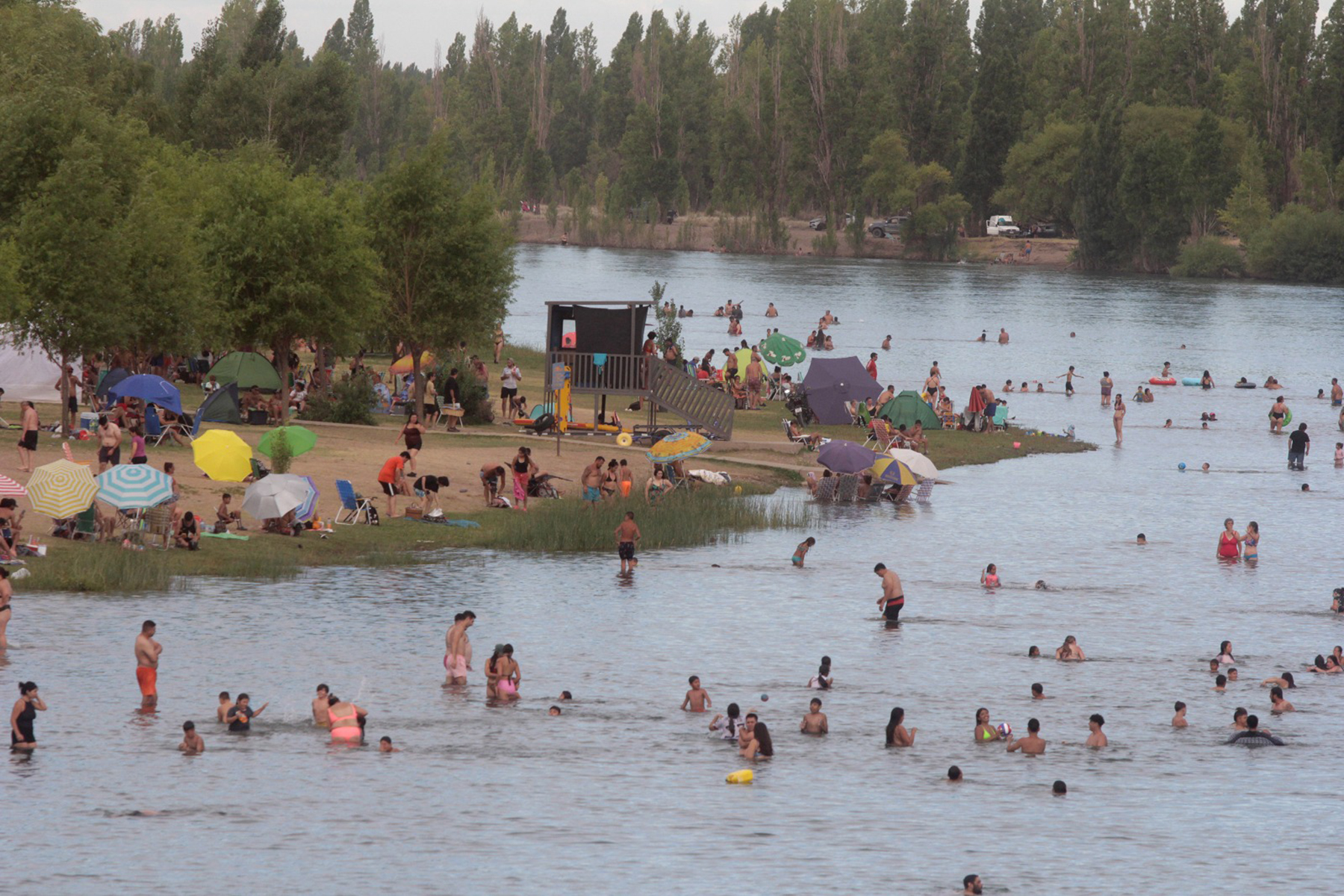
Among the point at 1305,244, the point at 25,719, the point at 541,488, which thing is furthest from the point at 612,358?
the point at 1305,244

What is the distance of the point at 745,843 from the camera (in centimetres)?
1811

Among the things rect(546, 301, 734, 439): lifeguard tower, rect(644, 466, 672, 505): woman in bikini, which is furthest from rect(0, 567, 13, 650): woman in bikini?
rect(546, 301, 734, 439): lifeguard tower

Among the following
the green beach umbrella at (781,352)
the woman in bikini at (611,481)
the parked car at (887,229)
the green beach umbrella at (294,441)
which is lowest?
the woman in bikini at (611,481)

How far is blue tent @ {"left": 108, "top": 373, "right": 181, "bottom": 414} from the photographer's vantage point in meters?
35.1

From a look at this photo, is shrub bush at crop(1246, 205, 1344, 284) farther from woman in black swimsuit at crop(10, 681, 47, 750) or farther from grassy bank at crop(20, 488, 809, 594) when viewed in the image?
woman in black swimsuit at crop(10, 681, 47, 750)

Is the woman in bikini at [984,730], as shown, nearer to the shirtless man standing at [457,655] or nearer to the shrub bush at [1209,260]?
the shirtless man standing at [457,655]

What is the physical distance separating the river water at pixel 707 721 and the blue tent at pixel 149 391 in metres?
9.08

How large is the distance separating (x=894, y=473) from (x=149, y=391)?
17167 mm

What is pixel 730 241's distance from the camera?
16500 centimetres

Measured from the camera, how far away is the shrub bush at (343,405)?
1677 inches

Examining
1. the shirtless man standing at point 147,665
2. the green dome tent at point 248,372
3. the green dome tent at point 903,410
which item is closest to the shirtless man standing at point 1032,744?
the shirtless man standing at point 147,665

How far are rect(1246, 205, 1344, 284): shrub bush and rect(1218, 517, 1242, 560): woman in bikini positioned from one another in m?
105

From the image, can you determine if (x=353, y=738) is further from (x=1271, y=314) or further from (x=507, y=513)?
(x=1271, y=314)

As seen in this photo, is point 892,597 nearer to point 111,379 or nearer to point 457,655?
point 457,655
